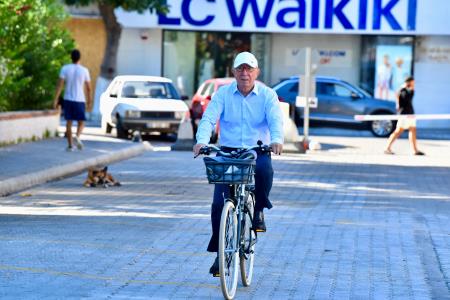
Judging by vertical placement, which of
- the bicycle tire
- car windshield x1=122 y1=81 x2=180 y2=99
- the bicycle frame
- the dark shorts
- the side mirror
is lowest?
the side mirror

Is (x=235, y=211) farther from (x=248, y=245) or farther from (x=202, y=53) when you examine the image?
(x=202, y=53)

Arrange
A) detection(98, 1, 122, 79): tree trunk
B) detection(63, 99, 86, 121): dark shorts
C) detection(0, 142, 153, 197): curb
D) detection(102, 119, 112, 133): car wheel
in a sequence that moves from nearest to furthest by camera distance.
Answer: detection(0, 142, 153, 197): curb < detection(63, 99, 86, 121): dark shorts < detection(102, 119, 112, 133): car wheel < detection(98, 1, 122, 79): tree trunk

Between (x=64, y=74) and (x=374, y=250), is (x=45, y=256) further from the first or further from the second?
(x=64, y=74)

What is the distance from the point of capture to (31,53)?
977 inches

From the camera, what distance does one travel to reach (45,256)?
1004 centimetres

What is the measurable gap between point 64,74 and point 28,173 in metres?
4.83

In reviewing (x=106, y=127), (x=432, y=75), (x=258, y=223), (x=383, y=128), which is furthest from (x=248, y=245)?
(x=432, y=75)

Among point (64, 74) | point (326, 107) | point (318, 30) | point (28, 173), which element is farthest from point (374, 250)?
point (318, 30)

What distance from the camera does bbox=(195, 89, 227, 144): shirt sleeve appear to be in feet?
28.0

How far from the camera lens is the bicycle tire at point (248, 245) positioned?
28.5ft

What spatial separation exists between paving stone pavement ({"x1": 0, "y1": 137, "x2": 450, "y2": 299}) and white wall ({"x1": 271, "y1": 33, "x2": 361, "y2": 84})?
20163 mm

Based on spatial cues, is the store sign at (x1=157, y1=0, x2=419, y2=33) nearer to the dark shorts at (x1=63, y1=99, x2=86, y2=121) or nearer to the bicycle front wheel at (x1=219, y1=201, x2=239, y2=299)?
the dark shorts at (x1=63, y1=99, x2=86, y2=121)

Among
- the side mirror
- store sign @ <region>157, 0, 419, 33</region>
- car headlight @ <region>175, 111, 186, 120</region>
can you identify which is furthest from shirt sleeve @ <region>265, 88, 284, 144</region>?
store sign @ <region>157, 0, 419, 33</region>

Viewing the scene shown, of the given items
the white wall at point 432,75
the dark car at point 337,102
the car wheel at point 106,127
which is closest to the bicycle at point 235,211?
the car wheel at point 106,127
